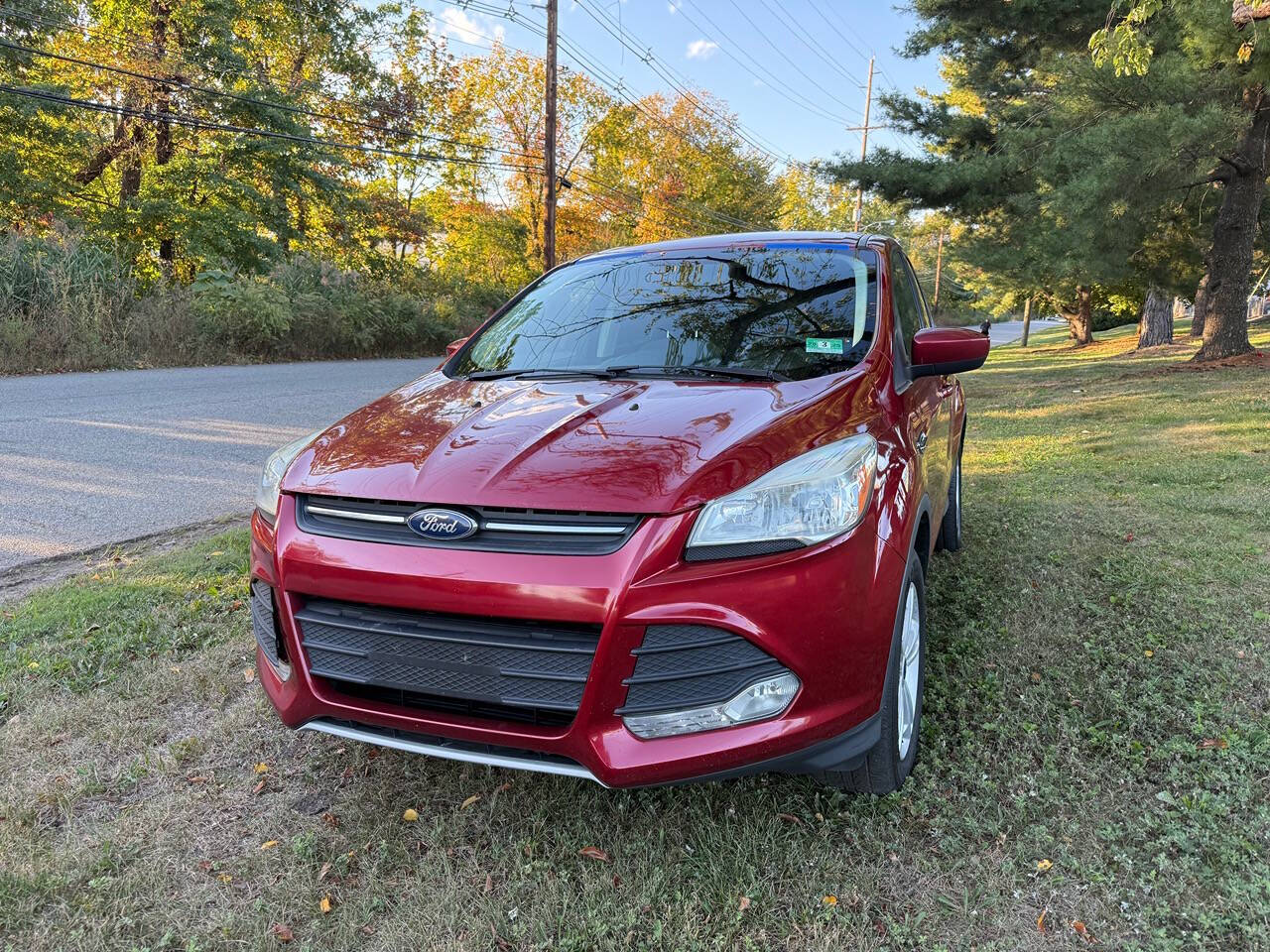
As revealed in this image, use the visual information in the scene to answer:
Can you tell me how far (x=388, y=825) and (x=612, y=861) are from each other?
2.19 ft

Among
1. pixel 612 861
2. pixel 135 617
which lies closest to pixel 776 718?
pixel 612 861

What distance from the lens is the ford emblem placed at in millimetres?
1875

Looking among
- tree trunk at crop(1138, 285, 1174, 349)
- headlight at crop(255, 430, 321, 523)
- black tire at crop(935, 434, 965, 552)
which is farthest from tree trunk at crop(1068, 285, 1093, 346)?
headlight at crop(255, 430, 321, 523)

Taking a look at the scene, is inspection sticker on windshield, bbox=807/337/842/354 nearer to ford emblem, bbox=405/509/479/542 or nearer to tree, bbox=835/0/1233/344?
ford emblem, bbox=405/509/479/542

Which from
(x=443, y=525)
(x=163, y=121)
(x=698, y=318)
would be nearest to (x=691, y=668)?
(x=443, y=525)

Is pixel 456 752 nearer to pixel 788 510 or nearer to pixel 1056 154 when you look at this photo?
pixel 788 510

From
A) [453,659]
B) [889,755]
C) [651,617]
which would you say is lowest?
[889,755]

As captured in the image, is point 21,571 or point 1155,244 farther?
point 1155,244

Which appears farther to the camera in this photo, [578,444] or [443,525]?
[578,444]

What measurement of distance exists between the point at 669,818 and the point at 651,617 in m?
0.85

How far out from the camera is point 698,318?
3014mm

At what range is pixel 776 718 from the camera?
6.10 feet

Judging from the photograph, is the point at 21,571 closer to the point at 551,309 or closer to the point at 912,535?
the point at 551,309

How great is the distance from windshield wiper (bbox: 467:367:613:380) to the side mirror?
1.12 m
